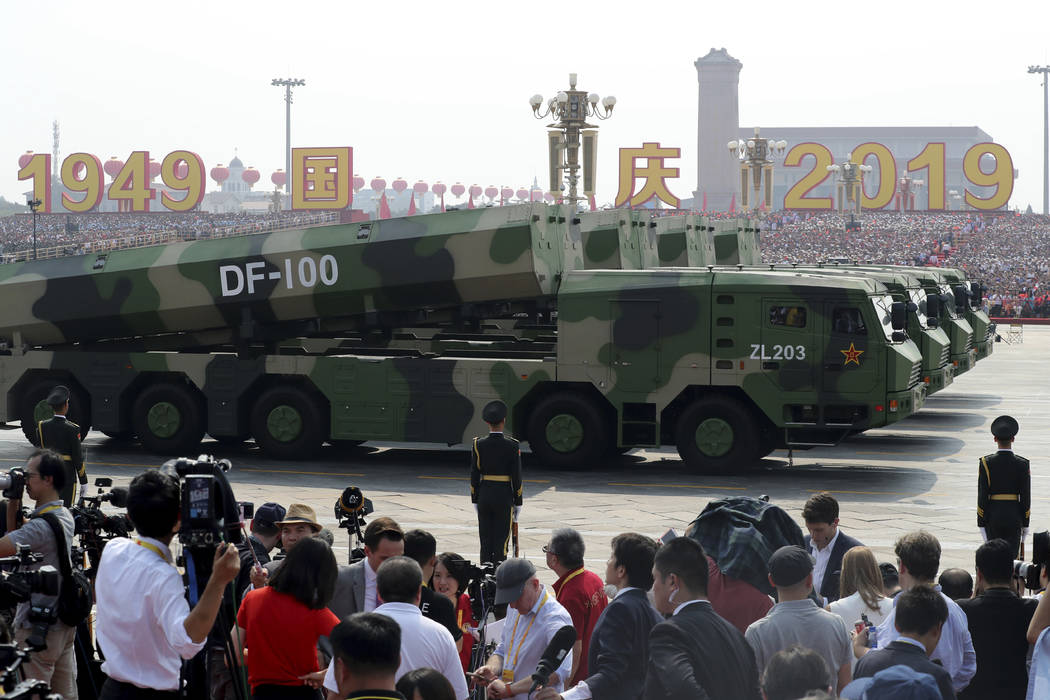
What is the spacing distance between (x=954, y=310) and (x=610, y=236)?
7.26 meters

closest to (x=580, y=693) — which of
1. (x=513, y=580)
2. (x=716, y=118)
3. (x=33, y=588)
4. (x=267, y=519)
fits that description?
(x=513, y=580)

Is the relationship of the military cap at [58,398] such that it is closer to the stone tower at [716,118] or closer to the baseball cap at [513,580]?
the baseball cap at [513,580]

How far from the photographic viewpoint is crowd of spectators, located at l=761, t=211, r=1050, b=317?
58.1 metres

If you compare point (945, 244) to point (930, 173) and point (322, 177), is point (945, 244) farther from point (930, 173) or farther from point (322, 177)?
point (322, 177)

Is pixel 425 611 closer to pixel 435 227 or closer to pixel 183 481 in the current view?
pixel 183 481

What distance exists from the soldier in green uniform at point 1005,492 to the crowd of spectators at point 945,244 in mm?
44906

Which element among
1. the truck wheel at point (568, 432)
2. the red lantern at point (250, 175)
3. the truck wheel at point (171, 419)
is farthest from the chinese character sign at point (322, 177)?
the truck wheel at point (568, 432)

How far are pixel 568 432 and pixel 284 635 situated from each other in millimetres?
12170

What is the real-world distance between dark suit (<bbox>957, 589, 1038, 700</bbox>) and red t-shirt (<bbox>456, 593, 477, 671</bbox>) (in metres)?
2.43

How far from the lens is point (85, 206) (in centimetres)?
9625

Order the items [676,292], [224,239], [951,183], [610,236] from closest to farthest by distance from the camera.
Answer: [676,292] → [224,239] → [610,236] → [951,183]

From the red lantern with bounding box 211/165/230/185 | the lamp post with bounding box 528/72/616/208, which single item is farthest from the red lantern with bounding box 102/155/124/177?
the lamp post with bounding box 528/72/616/208

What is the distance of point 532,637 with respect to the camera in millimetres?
6277

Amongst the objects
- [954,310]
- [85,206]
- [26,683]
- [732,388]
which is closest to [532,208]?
[732,388]
